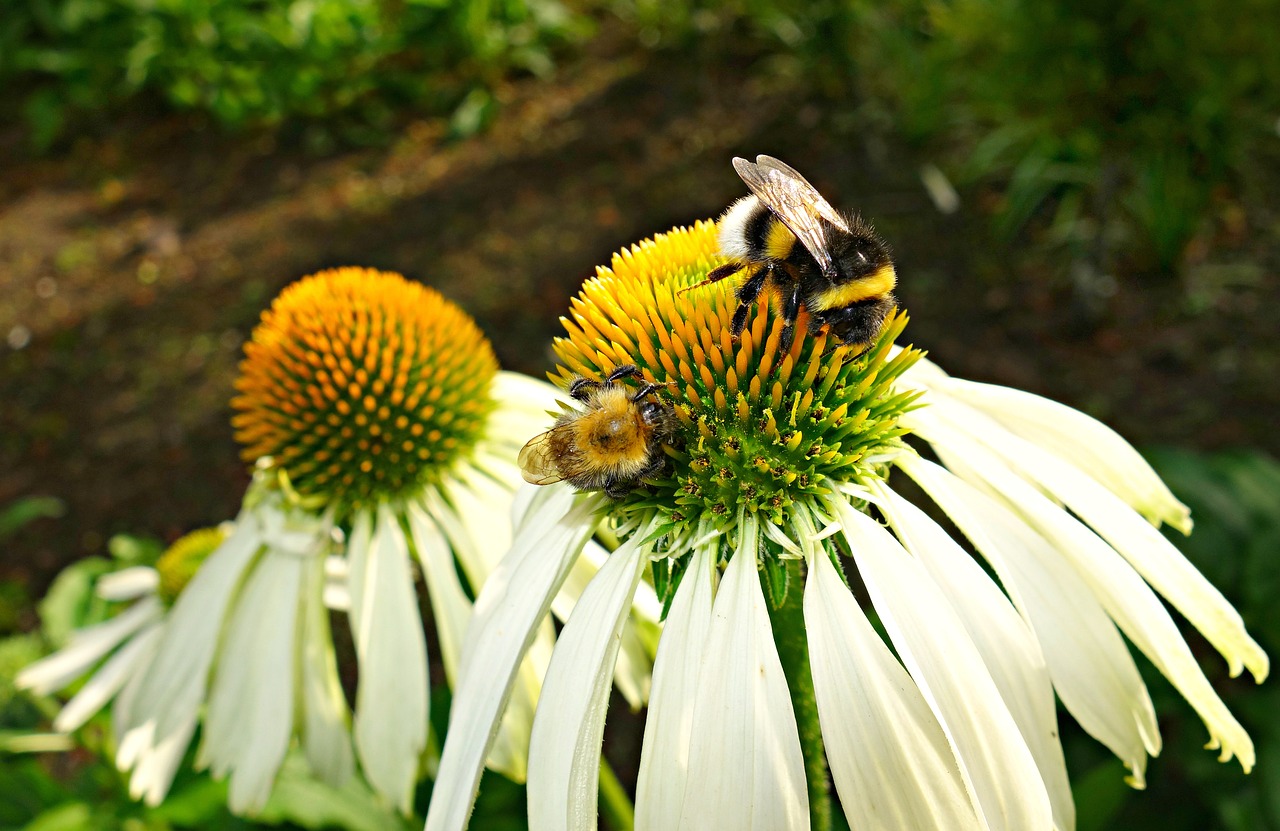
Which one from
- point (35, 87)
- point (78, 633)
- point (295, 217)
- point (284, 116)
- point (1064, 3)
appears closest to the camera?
point (78, 633)

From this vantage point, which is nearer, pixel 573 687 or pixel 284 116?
pixel 573 687

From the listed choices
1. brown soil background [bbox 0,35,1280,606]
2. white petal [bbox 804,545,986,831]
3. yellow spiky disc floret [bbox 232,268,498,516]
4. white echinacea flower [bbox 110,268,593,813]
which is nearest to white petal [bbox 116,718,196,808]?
white echinacea flower [bbox 110,268,593,813]

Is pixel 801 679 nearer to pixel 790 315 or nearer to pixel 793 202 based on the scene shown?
pixel 790 315

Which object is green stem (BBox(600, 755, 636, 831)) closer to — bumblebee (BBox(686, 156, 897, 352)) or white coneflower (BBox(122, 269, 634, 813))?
white coneflower (BBox(122, 269, 634, 813))


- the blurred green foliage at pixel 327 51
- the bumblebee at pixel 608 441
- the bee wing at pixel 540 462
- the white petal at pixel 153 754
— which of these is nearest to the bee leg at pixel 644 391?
the bumblebee at pixel 608 441

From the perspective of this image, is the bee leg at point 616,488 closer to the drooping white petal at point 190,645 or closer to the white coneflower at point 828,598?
the white coneflower at point 828,598

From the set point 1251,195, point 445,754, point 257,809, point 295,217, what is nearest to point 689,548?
point 445,754

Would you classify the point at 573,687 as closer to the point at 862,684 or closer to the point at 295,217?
the point at 862,684

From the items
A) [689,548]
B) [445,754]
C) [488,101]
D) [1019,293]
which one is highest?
[488,101]
